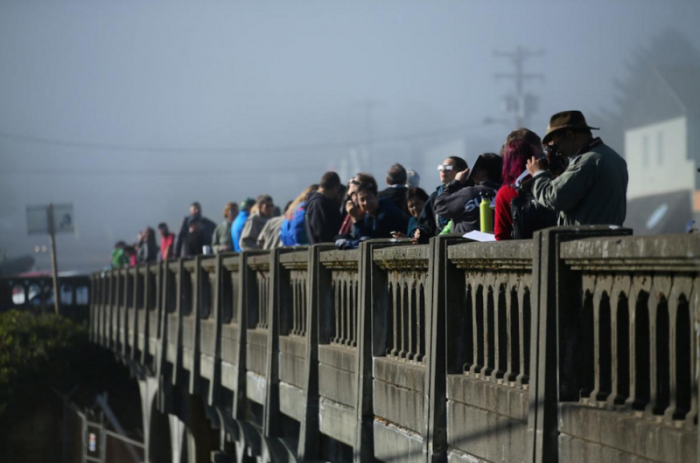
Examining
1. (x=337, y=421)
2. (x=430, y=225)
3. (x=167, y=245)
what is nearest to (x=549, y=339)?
(x=430, y=225)

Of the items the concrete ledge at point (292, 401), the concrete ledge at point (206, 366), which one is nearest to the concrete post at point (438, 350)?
the concrete ledge at point (292, 401)

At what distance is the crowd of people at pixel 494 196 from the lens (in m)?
6.96

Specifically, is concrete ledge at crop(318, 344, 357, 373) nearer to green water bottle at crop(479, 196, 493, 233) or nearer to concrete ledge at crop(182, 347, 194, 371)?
green water bottle at crop(479, 196, 493, 233)

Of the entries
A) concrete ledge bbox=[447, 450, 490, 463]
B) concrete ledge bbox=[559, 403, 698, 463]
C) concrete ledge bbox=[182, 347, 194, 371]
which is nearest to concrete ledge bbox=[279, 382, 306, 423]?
concrete ledge bbox=[447, 450, 490, 463]

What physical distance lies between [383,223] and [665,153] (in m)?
50.4

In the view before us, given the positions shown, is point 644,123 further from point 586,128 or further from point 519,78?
point 586,128

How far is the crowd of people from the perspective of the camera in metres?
6.96

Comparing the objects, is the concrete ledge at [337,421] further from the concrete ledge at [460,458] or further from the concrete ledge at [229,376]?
the concrete ledge at [229,376]

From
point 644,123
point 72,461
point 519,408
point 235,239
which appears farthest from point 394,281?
point 644,123

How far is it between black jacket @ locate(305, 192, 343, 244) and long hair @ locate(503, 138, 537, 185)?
563 cm

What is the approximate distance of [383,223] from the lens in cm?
1142

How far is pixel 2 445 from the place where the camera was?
33875 mm

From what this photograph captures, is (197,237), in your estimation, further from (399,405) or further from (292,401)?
(399,405)

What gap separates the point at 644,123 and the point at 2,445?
40.2 meters
